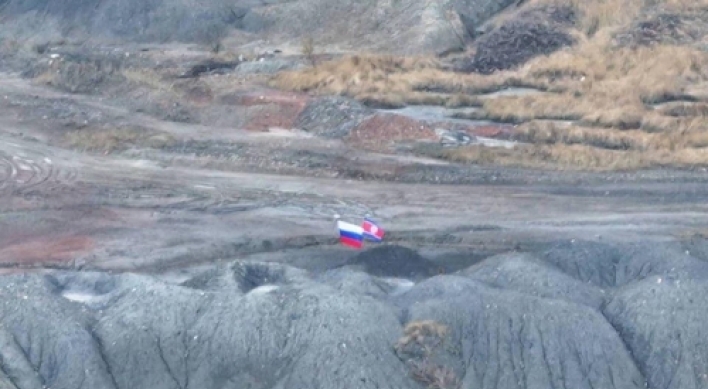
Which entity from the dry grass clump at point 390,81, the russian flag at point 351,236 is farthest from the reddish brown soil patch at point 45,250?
the dry grass clump at point 390,81

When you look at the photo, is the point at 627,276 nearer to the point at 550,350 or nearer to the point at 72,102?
the point at 550,350

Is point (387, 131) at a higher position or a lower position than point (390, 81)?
lower

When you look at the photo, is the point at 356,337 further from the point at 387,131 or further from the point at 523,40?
the point at 523,40

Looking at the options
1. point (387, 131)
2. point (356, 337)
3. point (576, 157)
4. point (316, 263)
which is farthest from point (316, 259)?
point (387, 131)

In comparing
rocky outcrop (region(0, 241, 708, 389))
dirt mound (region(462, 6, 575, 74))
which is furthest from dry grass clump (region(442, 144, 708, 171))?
rocky outcrop (region(0, 241, 708, 389))

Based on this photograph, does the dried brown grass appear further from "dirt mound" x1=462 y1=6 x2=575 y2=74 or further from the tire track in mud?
the tire track in mud
